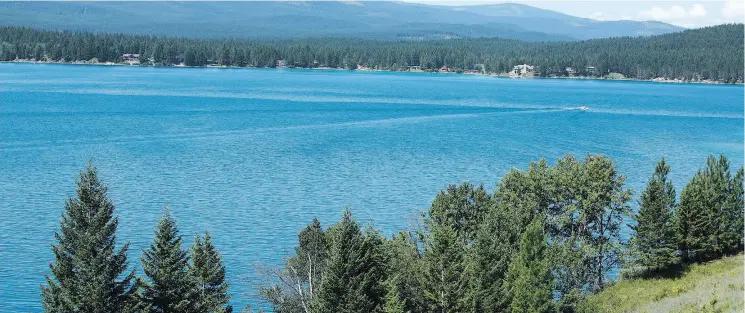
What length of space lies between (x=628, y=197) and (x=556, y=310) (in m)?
9.59

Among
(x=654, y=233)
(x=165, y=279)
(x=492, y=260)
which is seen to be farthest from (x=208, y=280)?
(x=654, y=233)

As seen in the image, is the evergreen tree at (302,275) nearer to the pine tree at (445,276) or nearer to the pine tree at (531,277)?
the pine tree at (445,276)

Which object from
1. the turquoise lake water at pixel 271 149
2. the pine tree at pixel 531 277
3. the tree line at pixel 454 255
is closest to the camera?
the tree line at pixel 454 255

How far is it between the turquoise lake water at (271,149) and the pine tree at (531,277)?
1126cm

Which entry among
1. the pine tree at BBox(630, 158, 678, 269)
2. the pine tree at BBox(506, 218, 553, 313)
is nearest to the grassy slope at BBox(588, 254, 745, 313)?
the pine tree at BBox(630, 158, 678, 269)

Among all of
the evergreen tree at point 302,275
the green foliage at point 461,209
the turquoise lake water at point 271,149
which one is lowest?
the turquoise lake water at point 271,149

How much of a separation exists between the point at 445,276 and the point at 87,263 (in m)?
9.90

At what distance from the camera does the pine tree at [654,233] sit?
Result: 115 ft

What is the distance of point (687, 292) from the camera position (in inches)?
1232

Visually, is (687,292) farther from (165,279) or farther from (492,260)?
(165,279)

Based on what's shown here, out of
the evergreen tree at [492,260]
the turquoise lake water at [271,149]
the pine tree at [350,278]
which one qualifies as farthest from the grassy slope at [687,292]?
the turquoise lake water at [271,149]

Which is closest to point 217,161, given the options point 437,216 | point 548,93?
point 437,216

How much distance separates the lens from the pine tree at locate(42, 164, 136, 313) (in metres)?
23.0

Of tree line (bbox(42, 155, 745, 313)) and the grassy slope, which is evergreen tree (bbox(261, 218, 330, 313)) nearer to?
tree line (bbox(42, 155, 745, 313))
